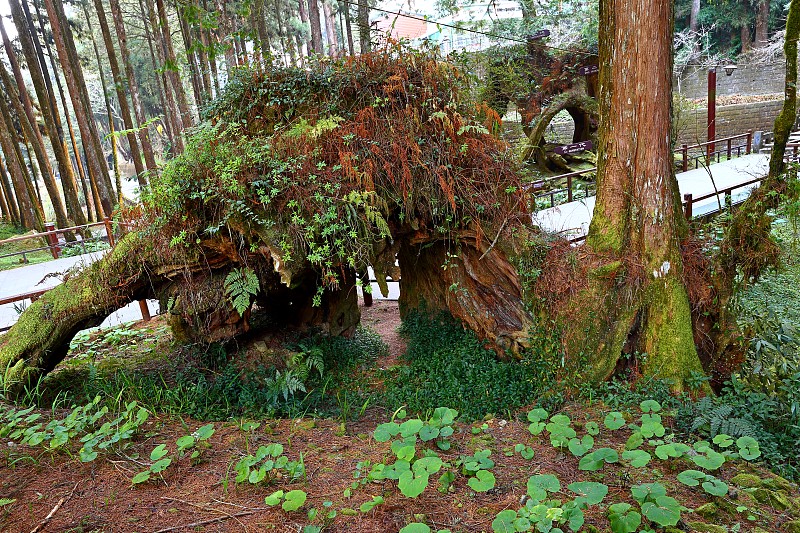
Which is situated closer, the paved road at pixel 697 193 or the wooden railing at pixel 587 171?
the paved road at pixel 697 193

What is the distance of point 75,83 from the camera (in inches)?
521

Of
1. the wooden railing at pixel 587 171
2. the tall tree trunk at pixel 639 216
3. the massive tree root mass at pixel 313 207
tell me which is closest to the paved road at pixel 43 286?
the massive tree root mass at pixel 313 207

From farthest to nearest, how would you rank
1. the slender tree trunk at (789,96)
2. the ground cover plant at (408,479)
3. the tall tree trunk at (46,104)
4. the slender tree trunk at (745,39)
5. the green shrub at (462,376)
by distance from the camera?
the slender tree trunk at (745,39)
the tall tree trunk at (46,104)
the green shrub at (462,376)
the slender tree trunk at (789,96)
the ground cover plant at (408,479)

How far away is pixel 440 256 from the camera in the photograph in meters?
7.06

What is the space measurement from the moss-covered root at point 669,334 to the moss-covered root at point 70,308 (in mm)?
5466

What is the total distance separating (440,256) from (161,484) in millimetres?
4425

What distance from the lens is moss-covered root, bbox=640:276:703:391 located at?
16.4ft

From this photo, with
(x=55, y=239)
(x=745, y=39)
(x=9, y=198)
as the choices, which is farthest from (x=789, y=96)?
(x=9, y=198)

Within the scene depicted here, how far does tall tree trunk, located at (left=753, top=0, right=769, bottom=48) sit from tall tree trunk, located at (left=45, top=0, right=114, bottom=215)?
26.0 meters

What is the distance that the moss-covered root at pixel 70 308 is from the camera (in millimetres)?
5855

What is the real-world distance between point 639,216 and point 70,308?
6305 mm

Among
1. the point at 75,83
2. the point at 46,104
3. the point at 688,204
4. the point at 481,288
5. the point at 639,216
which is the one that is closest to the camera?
the point at 639,216

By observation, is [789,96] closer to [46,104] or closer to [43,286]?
[43,286]

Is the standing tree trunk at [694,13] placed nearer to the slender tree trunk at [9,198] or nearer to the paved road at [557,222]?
the paved road at [557,222]
